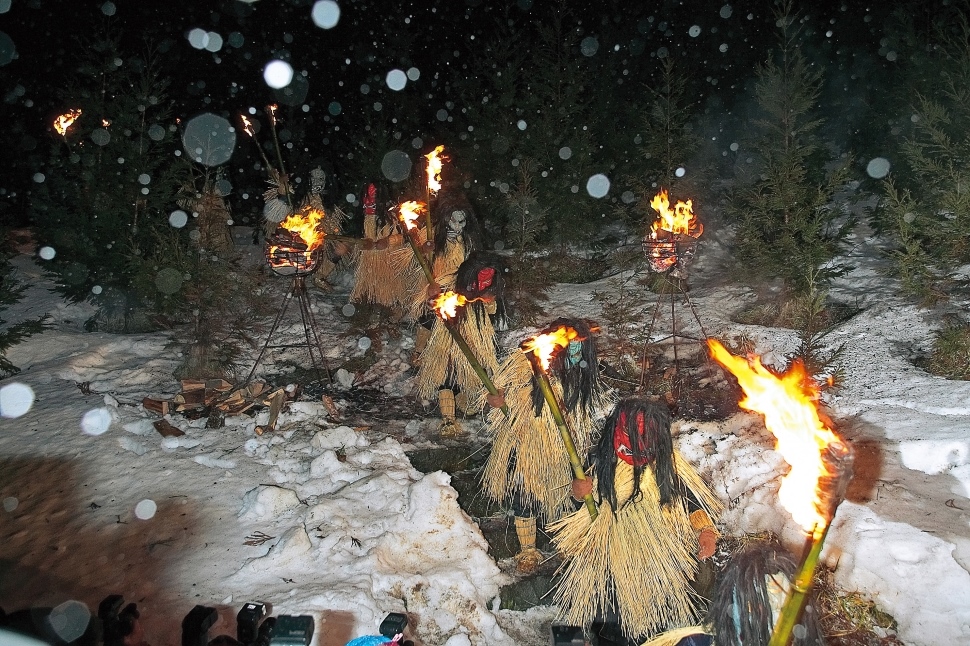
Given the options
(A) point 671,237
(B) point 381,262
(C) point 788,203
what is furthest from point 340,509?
(C) point 788,203

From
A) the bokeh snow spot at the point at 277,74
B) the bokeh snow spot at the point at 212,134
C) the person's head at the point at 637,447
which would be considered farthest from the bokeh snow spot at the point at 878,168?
the bokeh snow spot at the point at 277,74

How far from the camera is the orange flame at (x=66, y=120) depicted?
843cm

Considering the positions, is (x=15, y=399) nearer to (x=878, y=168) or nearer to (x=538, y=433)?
(x=538, y=433)

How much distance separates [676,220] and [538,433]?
9.98 feet

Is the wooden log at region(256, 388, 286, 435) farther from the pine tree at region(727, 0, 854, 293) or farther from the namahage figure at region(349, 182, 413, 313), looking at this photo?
the pine tree at region(727, 0, 854, 293)

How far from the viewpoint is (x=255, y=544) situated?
4.17 metres

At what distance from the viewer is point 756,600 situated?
2.17 metres

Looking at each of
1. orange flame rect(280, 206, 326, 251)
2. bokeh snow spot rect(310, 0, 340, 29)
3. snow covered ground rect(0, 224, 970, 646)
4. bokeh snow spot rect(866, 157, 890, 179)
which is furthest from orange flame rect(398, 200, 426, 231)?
bokeh snow spot rect(310, 0, 340, 29)

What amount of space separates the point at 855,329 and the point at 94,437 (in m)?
8.31

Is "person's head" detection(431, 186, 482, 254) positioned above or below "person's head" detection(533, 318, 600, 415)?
above

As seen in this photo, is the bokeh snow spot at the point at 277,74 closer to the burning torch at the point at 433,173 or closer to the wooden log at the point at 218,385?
the burning torch at the point at 433,173

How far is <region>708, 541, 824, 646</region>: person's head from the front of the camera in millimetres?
2117

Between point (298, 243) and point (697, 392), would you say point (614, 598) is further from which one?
point (298, 243)

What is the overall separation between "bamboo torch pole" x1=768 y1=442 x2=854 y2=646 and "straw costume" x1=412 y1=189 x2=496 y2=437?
141 inches
